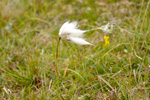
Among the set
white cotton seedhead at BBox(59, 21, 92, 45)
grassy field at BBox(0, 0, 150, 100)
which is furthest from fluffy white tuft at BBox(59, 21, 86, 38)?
grassy field at BBox(0, 0, 150, 100)

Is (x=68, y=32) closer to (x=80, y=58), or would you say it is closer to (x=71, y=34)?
(x=71, y=34)

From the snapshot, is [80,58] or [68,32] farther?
[80,58]

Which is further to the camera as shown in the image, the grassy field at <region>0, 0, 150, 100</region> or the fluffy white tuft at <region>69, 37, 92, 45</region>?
the grassy field at <region>0, 0, 150, 100</region>

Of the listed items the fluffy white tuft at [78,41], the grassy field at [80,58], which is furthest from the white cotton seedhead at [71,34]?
the grassy field at [80,58]

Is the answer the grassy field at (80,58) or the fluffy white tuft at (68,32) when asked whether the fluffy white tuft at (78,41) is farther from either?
the grassy field at (80,58)

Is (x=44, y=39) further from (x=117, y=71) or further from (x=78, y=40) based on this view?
(x=78, y=40)

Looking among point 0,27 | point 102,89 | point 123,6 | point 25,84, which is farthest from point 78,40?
point 0,27

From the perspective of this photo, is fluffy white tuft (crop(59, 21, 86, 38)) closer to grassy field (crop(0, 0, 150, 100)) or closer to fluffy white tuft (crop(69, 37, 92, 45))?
fluffy white tuft (crop(69, 37, 92, 45))

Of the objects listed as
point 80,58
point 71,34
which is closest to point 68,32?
point 71,34
